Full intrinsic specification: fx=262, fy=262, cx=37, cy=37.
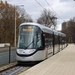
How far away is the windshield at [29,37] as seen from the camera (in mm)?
20259

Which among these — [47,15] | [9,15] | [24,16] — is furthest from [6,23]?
[47,15]

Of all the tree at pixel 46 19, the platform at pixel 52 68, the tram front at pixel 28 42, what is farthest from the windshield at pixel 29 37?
the tree at pixel 46 19

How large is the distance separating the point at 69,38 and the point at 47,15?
2015 inches

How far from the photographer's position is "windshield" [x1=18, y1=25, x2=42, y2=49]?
2026 centimetres

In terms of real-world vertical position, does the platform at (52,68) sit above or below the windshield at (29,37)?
below

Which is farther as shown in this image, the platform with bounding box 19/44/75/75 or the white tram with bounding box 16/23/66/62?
the white tram with bounding box 16/23/66/62

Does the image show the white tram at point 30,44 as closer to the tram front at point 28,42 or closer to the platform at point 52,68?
the tram front at point 28,42

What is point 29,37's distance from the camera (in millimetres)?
20500

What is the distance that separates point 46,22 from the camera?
288 ft

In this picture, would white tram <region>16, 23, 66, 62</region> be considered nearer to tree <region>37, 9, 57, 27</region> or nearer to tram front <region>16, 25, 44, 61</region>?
tram front <region>16, 25, 44, 61</region>

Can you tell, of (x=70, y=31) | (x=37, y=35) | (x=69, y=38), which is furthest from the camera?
(x=69, y=38)

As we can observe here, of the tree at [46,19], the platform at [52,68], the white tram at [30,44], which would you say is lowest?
the platform at [52,68]

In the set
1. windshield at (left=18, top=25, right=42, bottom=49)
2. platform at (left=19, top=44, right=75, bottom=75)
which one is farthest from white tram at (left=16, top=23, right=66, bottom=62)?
platform at (left=19, top=44, right=75, bottom=75)

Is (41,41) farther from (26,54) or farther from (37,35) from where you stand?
(26,54)
